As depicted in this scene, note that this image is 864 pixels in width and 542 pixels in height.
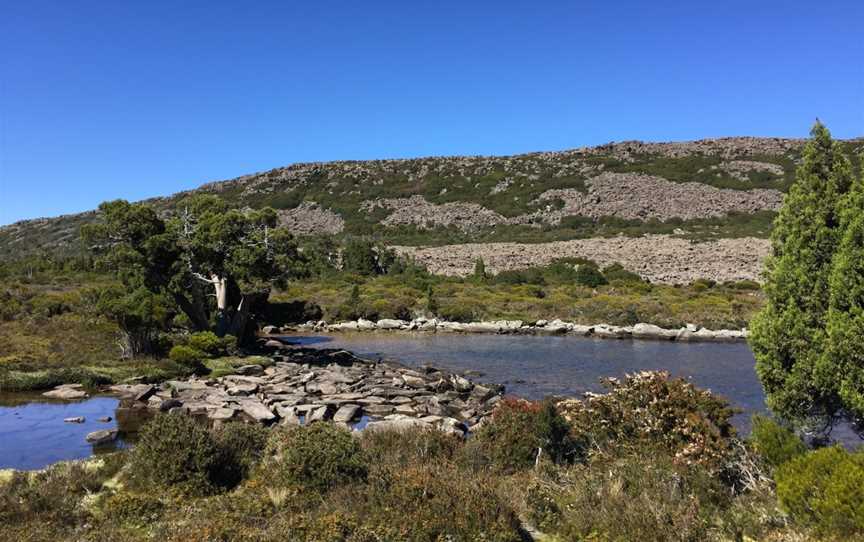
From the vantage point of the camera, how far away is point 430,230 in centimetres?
8056

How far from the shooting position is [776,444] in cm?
679

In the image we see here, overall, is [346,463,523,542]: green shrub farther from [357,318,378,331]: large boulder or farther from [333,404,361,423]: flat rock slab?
[357,318,378,331]: large boulder

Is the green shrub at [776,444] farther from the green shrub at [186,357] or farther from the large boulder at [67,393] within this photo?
the green shrub at [186,357]

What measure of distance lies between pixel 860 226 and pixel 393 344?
77.3ft

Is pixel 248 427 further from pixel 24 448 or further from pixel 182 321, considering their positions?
pixel 182 321

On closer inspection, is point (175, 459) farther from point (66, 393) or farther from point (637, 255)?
point (637, 255)

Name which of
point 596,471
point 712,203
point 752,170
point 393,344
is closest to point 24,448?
point 596,471

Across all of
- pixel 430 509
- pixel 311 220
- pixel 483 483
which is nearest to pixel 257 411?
pixel 483 483

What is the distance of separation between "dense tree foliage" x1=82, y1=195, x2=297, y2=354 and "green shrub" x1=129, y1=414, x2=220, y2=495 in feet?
42.3

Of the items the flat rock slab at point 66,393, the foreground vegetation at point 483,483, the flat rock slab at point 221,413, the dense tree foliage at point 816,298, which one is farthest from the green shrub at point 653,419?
the flat rock slab at point 66,393

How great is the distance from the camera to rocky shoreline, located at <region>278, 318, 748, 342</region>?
1147 inches

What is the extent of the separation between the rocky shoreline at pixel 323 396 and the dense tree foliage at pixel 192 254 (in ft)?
12.7

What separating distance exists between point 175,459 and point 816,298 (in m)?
8.73

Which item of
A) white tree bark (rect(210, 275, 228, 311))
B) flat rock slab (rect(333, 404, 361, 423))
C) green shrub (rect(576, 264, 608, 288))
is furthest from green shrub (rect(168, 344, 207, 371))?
green shrub (rect(576, 264, 608, 288))
